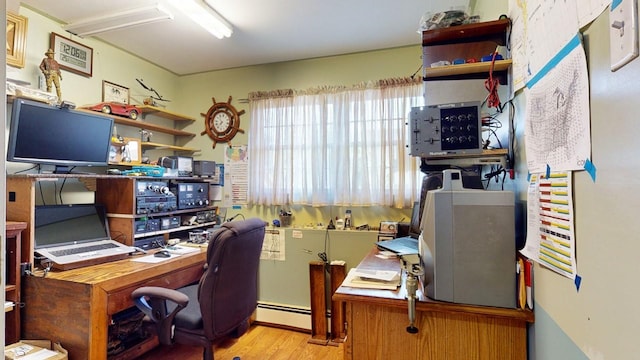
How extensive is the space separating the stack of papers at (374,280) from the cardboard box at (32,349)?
5.33ft

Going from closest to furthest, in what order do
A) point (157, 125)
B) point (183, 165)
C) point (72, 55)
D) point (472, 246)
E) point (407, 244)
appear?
point (472, 246), point (407, 244), point (72, 55), point (183, 165), point (157, 125)

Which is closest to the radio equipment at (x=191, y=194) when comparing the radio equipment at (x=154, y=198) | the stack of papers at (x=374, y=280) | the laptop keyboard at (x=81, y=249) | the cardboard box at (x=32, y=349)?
the radio equipment at (x=154, y=198)

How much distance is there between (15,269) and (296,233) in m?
1.96

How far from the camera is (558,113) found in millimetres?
859

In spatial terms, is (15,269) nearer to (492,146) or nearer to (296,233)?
(296,233)

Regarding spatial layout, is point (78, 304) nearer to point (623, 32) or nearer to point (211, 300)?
point (211, 300)

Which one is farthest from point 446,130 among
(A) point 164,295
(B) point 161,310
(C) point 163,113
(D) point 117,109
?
(C) point 163,113

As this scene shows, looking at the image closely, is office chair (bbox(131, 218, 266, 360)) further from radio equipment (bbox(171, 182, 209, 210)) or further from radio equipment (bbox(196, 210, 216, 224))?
radio equipment (bbox(196, 210, 216, 224))

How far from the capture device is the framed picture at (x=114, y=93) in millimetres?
2789

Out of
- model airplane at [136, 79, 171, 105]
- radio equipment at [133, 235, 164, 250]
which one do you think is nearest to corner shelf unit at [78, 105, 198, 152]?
model airplane at [136, 79, 171, 105]

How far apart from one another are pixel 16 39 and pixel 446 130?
2.84 meters

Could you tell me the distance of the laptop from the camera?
6.49 ft

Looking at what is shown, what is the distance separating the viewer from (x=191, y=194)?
306cm

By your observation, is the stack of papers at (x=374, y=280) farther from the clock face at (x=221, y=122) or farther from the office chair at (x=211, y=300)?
the clock face at (x=221, y=122)
